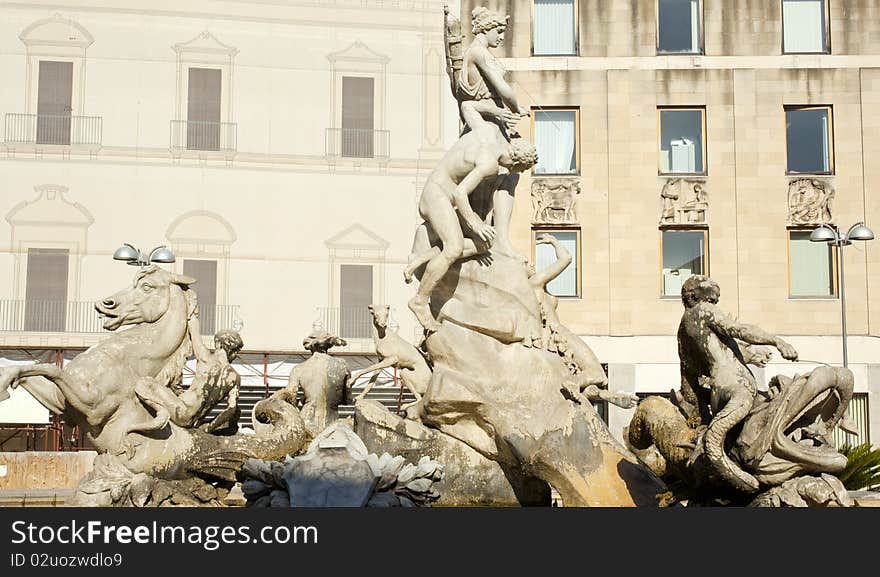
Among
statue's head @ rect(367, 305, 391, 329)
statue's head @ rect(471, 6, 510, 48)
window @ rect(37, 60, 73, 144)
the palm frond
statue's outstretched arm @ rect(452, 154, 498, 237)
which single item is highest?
window @ rect(37, 60, 73, 144)

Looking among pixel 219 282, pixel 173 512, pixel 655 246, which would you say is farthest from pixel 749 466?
pixel 219 282

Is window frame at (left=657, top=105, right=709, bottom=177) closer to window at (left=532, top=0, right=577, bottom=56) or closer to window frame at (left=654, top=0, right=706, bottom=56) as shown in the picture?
window frame at (left=654, top=0, right=706, bottom=56)

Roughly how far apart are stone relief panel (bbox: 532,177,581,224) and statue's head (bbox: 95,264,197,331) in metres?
21.3

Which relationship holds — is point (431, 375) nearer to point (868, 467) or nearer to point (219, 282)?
point (868, 467)

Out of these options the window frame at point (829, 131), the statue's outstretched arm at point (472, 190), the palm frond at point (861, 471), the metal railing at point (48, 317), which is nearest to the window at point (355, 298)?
the metal railing at point (48, 317)

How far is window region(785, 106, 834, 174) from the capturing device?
105 feet

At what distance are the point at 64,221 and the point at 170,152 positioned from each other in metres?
Result: 3.03

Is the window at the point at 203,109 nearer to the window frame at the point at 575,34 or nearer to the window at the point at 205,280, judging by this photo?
the window at the point at 205,280

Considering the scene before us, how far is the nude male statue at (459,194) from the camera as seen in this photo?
452 inches

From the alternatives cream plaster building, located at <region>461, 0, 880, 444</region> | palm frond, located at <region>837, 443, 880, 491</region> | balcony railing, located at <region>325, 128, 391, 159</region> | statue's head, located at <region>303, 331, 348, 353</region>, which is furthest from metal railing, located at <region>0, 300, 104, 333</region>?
statue's head, located at <region>303, 331, 348, 353</region>

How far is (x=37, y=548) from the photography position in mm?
6691

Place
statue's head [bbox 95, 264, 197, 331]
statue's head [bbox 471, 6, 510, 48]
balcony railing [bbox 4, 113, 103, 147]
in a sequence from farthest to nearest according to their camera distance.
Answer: balcony railing [bbox 4, 113, 103, 147]
statue's head [bbox 471, 6, 510, 48]
statue's head [bbox 95, 264, 197, 331]

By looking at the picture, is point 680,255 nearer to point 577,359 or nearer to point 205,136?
point 205,136

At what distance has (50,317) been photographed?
106ft
